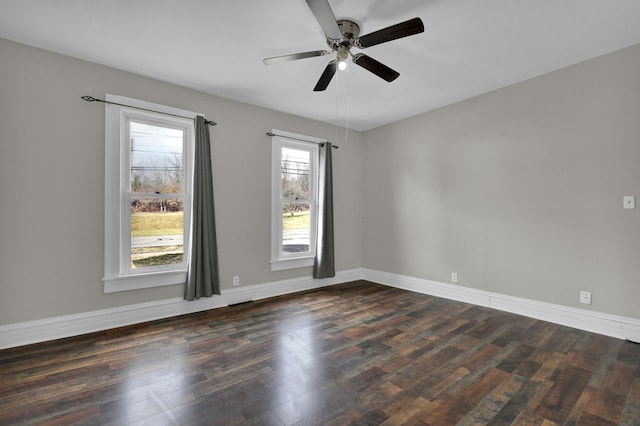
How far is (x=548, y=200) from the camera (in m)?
3.38

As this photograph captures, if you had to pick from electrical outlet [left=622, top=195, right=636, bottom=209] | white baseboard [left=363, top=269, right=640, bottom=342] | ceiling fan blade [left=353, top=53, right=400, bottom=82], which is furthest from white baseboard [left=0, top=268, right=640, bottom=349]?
ceiling fan blade [left=353, top=53, right=400, bottom=82]

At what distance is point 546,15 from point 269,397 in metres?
3.54

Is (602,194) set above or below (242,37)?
below

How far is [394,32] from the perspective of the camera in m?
2.12

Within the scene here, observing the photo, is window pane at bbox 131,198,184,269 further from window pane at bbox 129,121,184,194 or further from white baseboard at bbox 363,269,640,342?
white baseboard at bbox 363,269,640,342

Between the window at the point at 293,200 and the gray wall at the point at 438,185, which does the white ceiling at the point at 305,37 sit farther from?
the window at the point at 293,200

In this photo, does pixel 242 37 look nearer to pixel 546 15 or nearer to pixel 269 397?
pixel 546 15

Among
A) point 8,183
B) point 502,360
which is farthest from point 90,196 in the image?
point 502,360

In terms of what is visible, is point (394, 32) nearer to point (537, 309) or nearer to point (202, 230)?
point (202, 230)

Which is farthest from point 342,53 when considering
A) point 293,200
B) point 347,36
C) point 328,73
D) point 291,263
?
point 291,263

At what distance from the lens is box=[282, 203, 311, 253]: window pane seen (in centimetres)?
469

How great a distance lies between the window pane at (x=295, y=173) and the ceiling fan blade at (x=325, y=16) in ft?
8.44

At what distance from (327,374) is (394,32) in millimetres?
2556

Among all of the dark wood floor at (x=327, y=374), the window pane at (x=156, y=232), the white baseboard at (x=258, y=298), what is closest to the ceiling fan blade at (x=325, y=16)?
the dark wood floor at (x=327, y=374)
